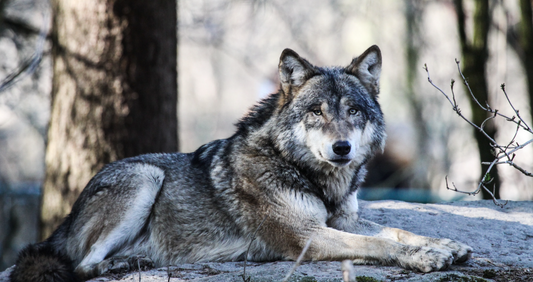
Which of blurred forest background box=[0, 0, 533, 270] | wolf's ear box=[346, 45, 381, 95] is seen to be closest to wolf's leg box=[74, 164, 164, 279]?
wolf's ear box=[346, 45, 381, 95]

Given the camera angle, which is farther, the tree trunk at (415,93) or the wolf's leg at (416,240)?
the tree trunk at (415,93)

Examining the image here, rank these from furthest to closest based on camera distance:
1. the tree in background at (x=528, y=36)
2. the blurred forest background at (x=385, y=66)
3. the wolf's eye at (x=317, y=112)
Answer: the blurred forest background at (x=385, y=66) < the tree in background at (x=528, y=36) < the wolf's eye at (x=317, y=112)

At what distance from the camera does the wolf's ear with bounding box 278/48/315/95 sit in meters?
4.49

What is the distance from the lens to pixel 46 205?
6.64 m

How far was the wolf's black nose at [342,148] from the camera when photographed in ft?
13.0

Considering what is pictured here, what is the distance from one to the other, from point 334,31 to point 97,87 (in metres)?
10.0

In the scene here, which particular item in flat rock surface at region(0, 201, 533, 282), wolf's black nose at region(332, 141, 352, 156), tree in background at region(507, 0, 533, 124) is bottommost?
flat rock surface at region(0, 201, 533, 282)

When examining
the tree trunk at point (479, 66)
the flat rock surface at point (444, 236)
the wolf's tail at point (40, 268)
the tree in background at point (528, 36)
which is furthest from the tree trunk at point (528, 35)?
the wolf's tail at point (40, 268)

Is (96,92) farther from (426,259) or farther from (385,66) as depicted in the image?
(385,66)

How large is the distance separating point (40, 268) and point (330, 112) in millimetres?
2809

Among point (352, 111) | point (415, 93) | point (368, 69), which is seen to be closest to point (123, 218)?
Result: point (352, 111)

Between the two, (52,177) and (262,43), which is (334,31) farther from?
(52,177)

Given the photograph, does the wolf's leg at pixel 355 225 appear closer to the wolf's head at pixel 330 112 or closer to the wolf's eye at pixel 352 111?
the wolf's head at pixel 330 112

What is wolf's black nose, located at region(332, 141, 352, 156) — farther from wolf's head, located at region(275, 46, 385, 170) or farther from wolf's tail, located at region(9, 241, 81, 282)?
wolf's tail, located at region(9, 241, 81, 282)
